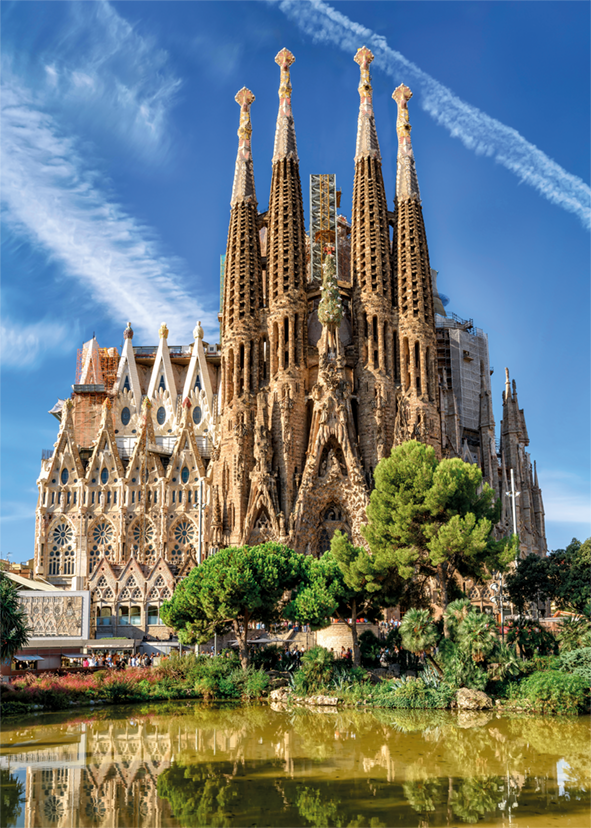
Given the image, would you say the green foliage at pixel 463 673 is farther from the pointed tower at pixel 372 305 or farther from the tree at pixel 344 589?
the pointed tower at pixel 372 305

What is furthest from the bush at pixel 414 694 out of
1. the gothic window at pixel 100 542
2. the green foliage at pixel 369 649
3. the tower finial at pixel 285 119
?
the tower finial at pixel 285 119

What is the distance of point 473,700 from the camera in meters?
22.9

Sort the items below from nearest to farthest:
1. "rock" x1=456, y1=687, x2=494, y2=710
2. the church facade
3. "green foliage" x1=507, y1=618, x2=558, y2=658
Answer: "rock" x1=456, y1=687, x2=494, y2=710 < "green foliage" x1=507, y1=618, x2=558, y2=658 < the church facade

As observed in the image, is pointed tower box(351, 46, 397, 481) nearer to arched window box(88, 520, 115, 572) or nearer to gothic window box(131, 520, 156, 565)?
gothic window box(131, 520, 156, 565)

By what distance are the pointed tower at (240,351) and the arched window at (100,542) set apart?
10394 millimetres

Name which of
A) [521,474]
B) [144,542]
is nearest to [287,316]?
[144,542]

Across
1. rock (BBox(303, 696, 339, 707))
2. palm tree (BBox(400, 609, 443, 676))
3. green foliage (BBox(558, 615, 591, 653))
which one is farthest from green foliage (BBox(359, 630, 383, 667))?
green foliage (BBox(558, 615, 591, 653))

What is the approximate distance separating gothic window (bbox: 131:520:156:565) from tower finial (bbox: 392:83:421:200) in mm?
27519

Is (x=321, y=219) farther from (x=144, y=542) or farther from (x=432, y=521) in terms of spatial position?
(x=432, y=521)

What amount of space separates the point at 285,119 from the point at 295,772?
4659 centimetres

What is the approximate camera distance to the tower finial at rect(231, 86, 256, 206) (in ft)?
174

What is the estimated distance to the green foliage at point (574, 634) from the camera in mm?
25188

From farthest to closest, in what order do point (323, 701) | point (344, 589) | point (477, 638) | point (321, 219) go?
point (321, 219), point (344, 589), point (323, 701), point (477, 638)

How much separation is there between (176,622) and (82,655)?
5095 mm
